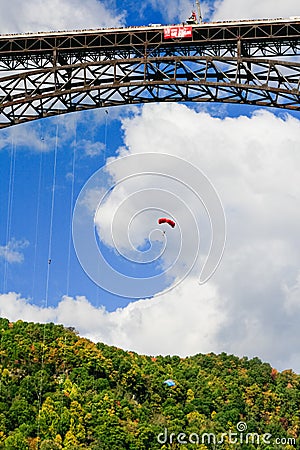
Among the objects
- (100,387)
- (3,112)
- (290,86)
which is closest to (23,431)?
(100,387)

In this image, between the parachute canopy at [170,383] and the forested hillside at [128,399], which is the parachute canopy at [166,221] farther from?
the parachute canopy at [170,383]

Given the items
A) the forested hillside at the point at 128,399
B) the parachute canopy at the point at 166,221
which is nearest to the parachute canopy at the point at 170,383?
the forested hillside at the point at 128,399

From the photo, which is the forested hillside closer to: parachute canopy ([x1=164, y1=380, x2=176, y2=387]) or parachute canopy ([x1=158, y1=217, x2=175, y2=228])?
parachute canopy ([x1=164, y1=380, x2=176, y2=387])

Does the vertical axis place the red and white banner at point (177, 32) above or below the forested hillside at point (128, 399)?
below

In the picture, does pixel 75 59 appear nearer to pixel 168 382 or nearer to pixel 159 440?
pixel 159 440

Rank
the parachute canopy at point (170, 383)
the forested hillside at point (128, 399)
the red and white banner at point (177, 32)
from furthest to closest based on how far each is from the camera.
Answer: the parachute canopy at point (170, 383) → the forested hillside at point (128, 399) → the red and white banner at point (177, 32)
